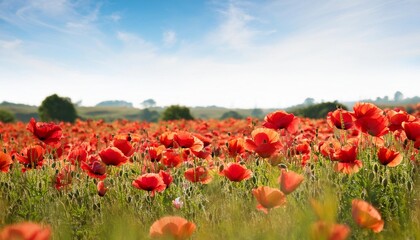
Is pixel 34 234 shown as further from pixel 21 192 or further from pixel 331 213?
pixel 21 192

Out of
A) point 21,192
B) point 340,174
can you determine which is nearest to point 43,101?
point 21,192

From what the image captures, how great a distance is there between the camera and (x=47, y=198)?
125 inches

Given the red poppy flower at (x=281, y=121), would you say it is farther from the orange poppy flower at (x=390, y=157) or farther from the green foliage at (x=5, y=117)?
the green foliage at (x=5, y=117)

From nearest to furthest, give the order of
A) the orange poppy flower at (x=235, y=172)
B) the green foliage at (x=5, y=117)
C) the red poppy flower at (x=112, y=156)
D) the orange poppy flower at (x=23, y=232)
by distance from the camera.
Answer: the orange poppy flower at (x=23, y=232) → the orange poppy flower at (x=235, y=172) → the red poppy flower at (x=112, y=156) → the green foliage at (x=5, y=117)

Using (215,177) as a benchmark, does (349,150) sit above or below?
above

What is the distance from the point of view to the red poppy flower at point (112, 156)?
3006mm

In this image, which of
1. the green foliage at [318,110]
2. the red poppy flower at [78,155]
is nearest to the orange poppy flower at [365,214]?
the red poppy flower at [78,155]

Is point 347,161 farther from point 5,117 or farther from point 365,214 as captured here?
point 5,117

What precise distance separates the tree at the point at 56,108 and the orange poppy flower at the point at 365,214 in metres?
24.8

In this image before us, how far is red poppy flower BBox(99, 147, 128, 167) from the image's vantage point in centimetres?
301

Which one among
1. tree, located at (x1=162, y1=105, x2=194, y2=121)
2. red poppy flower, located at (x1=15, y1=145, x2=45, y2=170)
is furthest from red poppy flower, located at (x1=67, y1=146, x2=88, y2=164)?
tree, located at (x1=162, y1=105, x2=194, y2=121)

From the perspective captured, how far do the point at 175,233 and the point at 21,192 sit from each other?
2.64 m

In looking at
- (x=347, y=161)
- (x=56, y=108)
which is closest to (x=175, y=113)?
(x=56, y=108)

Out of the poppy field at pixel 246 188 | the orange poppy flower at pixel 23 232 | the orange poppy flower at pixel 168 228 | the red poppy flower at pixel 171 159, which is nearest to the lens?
the orange poppy flower at pixel 23 232
